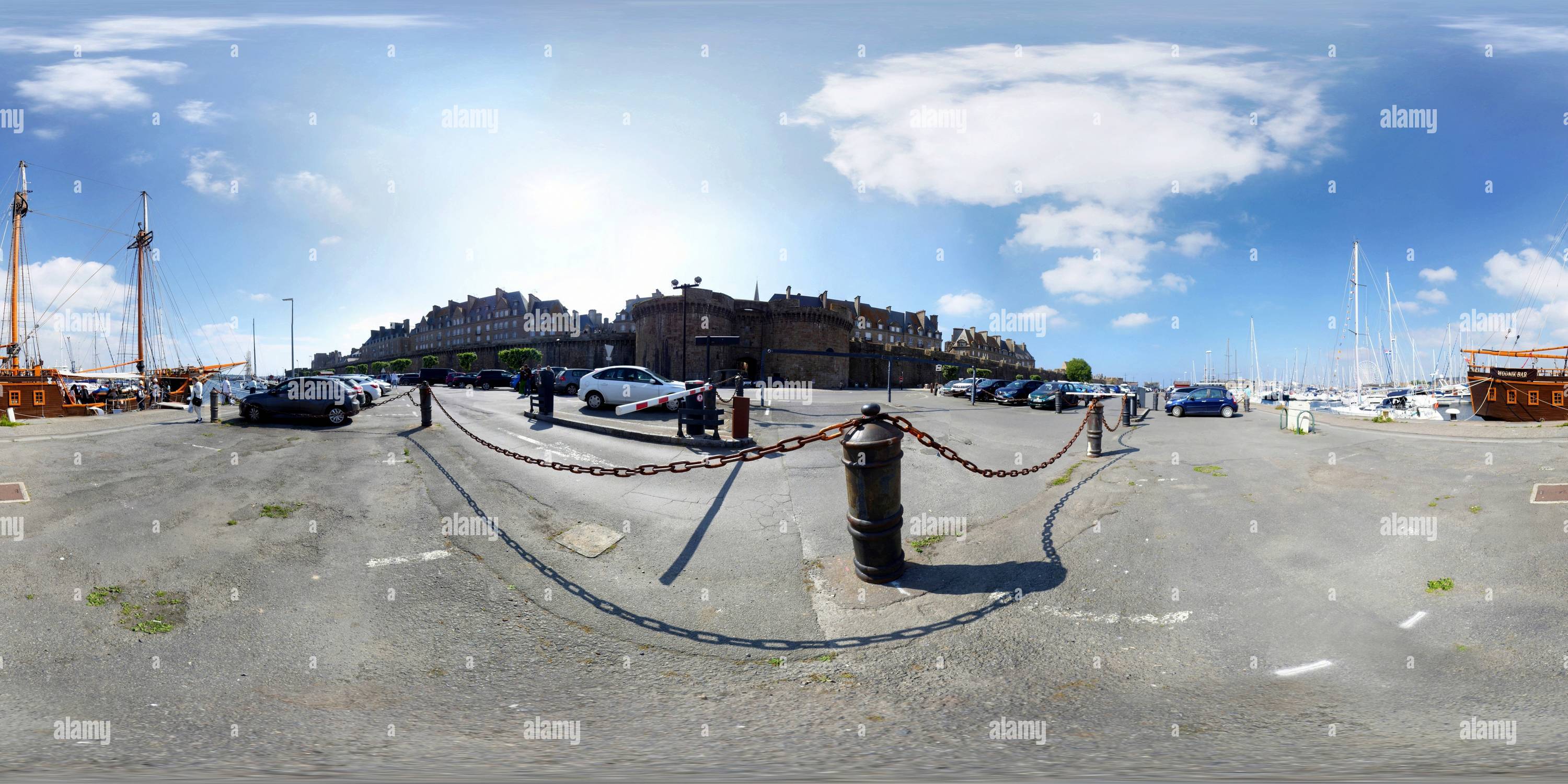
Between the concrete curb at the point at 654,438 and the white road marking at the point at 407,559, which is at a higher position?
the concrete curb at the point at 654,438

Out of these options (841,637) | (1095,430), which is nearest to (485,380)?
(1095,430)

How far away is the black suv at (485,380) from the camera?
36.4 metres

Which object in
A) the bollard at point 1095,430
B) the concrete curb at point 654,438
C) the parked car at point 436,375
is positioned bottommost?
the concrete curb at point 654,438

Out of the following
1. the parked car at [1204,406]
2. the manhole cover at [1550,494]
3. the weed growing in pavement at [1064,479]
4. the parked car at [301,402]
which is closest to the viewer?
the manhole cover at [1550,494]

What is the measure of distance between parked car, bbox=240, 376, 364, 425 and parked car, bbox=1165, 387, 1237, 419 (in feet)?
91.1

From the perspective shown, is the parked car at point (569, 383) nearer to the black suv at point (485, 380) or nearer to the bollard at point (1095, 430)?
the black suv at point (485, 380)

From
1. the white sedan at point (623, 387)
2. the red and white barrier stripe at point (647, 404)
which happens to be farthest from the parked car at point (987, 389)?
the red and white barrier stripe at point (647, 404)

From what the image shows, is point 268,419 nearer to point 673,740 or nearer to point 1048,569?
point 673,740

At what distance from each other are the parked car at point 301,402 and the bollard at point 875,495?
14397 millimetres

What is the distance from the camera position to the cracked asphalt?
2832 millimetres

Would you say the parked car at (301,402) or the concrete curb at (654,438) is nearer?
the concrete curb at (654,438)

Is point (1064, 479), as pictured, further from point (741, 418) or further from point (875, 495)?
point (741, 418)

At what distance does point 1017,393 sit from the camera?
29578mm

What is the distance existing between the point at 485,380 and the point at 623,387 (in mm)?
24359
